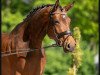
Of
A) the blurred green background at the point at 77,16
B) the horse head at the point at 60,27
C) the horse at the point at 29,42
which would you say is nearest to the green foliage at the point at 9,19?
the blurred green background at the point at 77,16

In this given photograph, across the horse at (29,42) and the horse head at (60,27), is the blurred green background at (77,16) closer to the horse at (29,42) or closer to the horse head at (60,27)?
the horse at (29,42)

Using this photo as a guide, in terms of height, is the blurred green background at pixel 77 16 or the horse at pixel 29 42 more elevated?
the blurred green background at pixel 77 16

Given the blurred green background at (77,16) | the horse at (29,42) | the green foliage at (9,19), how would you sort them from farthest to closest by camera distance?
1. the green foliage at (9,19)
2. the blurred green background at (77,16)
3. the horse at (29,42)

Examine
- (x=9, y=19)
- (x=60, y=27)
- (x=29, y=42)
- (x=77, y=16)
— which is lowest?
(x=29, y=42)

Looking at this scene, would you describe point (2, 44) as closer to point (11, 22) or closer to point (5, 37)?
point (5, 37)

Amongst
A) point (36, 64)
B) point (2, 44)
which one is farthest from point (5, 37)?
point (36, 64)

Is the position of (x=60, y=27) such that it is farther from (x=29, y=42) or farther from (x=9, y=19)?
(x=9, y=19)

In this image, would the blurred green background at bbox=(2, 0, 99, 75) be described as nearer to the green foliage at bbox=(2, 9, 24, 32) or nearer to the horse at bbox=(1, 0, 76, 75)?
the green foliage at bbox=(2, 9, 24, 32)

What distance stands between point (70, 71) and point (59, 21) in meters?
1.40

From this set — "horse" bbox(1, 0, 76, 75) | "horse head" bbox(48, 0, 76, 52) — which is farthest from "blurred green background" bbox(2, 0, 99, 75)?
"horse head" bbox(48, 0, 76, 52)

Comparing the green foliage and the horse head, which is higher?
the green foliage

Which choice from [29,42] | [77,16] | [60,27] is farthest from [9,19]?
[60,27]

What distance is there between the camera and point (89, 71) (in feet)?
61.3

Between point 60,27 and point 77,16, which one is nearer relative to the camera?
point 60,27
